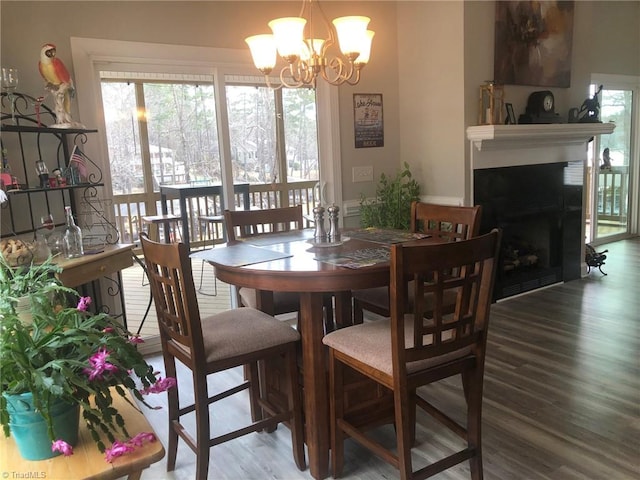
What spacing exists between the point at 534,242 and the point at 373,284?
3.33 m

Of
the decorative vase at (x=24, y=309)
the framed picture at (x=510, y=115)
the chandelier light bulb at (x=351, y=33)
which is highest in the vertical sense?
the chandelier light bulb at (x=351, y=33)

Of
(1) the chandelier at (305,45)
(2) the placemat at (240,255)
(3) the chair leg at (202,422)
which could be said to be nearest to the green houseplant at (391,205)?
(1) the chandelier at (305,45)

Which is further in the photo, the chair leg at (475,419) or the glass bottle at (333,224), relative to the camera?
the glass bottle at (333,224)

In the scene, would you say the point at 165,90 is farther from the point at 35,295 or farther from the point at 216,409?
the point at 35,295

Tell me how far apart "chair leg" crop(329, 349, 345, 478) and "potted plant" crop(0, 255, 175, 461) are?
997 millimetres

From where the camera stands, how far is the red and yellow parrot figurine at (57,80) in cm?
274

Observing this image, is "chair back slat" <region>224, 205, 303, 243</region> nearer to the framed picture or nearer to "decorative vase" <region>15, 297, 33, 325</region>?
"decorative vase" <region>15, 297, 33, 325</region>

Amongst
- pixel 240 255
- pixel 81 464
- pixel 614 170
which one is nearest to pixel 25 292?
pixel 81 464

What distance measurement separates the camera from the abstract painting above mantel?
4.11 metres

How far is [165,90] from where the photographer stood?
11.5 feet

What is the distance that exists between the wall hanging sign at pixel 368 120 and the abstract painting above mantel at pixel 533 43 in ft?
3.25

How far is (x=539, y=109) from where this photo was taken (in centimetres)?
432

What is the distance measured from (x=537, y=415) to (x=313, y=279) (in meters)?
1.47

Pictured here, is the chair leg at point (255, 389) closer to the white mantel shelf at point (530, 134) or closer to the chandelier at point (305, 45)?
the chandelier at point (305, 45)
